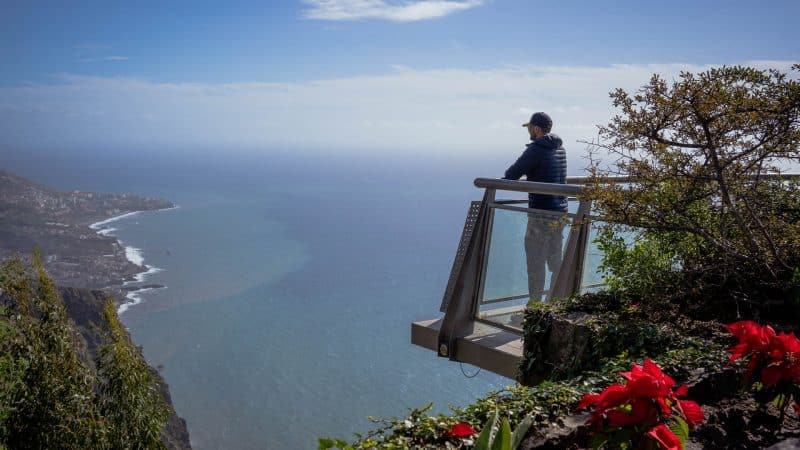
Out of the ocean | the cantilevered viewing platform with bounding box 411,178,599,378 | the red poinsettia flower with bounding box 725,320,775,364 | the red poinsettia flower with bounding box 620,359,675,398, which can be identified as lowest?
the ocean

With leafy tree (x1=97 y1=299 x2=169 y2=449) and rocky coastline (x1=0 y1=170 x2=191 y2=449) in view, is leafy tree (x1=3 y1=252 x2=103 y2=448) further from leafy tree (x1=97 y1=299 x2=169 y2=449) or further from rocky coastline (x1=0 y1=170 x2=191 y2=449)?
rocky coastline (x1=0 y1=170 x2=191 y2=449)

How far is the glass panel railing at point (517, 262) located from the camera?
5.33 metres

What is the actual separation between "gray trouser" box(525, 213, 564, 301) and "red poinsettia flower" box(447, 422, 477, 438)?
3358 millimetres

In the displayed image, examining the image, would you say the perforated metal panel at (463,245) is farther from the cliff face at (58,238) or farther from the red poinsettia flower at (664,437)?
the cliff face at (58,238)

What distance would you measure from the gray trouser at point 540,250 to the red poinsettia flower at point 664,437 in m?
3.61

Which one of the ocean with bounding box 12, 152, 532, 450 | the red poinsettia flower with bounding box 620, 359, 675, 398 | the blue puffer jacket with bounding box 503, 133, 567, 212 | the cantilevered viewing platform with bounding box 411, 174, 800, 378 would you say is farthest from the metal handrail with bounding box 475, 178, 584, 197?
the ocean with bounding box 12, 152, 532, 450

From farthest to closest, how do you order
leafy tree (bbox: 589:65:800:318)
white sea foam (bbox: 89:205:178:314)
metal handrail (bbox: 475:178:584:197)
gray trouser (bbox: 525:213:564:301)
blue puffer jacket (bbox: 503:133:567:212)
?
white sea foam (bbox: 89:205:178:314)
blue puffer jacket (bbox: 503:133:567:212)
gray trouser (bbox: 525:213:564:301)
metal handrail (bbox: 475:178:584:197)
leafy tree (bbox: 589:65:800:318)

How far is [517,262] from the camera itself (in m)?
5.59

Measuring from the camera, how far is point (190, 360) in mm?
79312

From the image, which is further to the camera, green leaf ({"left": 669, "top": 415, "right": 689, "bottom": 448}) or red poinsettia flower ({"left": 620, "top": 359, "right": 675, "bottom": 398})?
green leaf ({"left": 669, "top": 415, "right": 689, "bottom": 448})

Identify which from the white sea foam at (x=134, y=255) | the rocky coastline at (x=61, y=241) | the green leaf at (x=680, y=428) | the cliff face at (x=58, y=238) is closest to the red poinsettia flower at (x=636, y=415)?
the green leaf at (x=680, y=428)

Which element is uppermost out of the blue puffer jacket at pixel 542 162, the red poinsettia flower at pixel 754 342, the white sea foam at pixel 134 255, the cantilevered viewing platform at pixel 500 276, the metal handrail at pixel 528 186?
the blue puffer jacket at pixel 542 162

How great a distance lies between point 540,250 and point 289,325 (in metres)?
86.3

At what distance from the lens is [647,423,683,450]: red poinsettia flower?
5.29 ft
